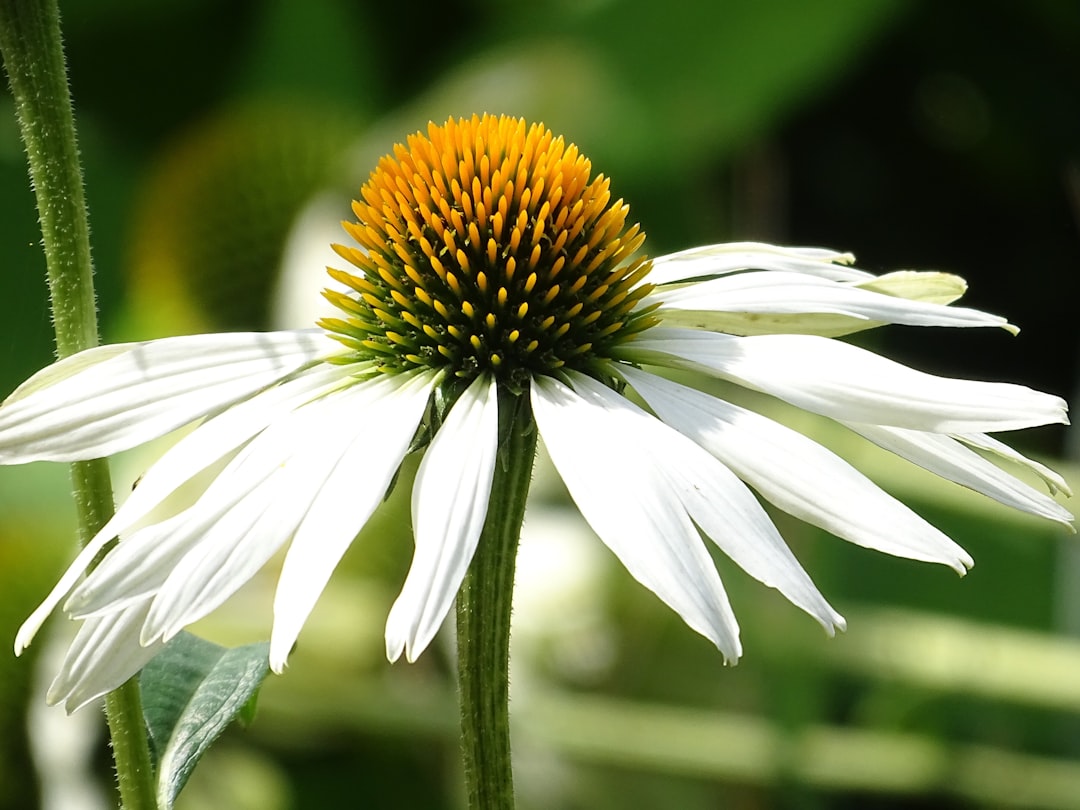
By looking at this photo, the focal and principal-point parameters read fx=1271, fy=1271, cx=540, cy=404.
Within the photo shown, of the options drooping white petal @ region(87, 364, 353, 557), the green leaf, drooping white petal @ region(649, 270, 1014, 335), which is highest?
drooping white petal @ region(649, 270, 1014, 335)

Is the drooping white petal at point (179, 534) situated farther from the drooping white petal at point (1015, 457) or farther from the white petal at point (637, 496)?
the drooping white petal at point (1015, 457)

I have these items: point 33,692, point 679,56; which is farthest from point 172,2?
point 33,692

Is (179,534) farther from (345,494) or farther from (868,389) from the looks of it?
(868,389)

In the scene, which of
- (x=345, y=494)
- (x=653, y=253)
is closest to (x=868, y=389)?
(x=345, y=494)

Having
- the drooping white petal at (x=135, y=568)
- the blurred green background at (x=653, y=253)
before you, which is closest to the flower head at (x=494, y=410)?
the drooping white petal at (x=135, y=568)

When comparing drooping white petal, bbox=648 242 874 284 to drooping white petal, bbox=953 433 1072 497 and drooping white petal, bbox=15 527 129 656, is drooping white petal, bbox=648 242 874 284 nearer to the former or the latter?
drooping white petal, bbox=953 433 1072 497

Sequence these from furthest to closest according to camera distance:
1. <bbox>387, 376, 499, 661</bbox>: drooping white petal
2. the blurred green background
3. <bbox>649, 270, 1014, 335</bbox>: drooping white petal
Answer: the blurred green background
<bbox>649, 270, 1014, 335</bbox>: drooping white petal
<bbox>387, 376, 499, 661</bbox>: drooping white petal

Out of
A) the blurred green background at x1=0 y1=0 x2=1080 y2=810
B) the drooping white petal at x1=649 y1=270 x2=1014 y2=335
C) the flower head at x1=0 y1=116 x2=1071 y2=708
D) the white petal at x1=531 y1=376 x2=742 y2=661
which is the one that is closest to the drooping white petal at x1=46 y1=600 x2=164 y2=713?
the flower head at x1=0 y1=116 x2=1071 y2=708

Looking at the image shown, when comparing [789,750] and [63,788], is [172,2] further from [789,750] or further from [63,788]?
[789,750]
